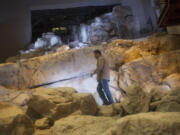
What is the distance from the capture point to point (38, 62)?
6.01m

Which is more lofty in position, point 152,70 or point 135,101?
point 152,70

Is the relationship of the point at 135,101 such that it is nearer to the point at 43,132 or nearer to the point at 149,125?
the point at 149,125

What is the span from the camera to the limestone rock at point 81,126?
83.9 inches

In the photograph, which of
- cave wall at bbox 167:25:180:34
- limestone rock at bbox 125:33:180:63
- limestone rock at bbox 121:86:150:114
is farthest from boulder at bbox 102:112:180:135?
cave wall at bbox 167:25:180:34

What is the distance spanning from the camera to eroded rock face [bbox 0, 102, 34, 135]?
210cm

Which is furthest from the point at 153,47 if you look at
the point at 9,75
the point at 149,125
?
the point at 9,75

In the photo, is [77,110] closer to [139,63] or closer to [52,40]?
[139,63]

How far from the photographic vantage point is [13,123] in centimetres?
218

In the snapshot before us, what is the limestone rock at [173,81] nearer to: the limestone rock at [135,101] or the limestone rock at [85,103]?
A: the limestone rock at [135,101]

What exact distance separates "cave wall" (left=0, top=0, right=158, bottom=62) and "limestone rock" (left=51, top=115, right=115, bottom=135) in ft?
27.9

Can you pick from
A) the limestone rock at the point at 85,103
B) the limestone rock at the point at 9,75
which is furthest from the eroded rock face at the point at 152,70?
the limestone rock at the point at 9,75

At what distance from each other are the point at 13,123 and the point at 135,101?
2087mm

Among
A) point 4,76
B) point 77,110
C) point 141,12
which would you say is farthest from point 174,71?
point 141,12

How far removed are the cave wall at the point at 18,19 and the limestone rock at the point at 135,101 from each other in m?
8.39
